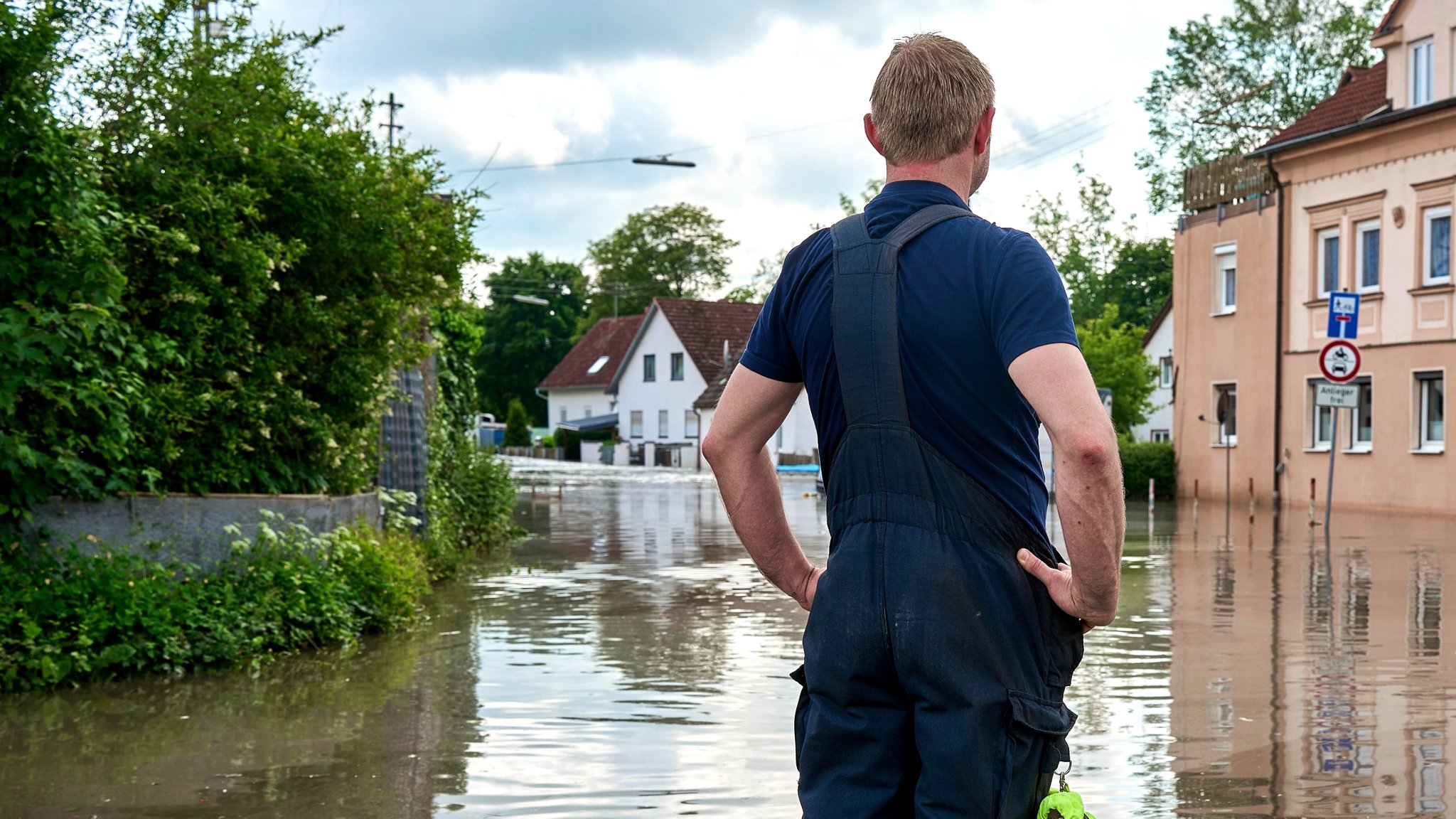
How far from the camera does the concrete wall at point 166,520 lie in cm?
864

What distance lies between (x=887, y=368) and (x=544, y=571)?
13651mm

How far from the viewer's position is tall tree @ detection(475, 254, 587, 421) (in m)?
106

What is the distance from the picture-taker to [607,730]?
7.44 meters

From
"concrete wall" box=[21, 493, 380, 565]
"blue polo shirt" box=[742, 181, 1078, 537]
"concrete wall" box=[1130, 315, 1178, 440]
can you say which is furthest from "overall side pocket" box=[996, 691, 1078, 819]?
"concrete wall" box=[1130, 315, 1178, 440]

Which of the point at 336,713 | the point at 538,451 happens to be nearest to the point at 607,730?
the point at 336,713

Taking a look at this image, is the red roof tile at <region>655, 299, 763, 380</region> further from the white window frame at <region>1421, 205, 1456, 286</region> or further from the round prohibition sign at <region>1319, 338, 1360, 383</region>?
the round prohibition sign at <region>1319, 338, 1360, 383</region>

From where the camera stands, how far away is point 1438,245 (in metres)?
28.0

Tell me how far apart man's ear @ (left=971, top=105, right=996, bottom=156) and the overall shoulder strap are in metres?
0.20

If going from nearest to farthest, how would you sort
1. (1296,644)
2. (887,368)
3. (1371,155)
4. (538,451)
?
1. (887,368)
2. (1296,644)
3. (1371,155)
4. (538,451)

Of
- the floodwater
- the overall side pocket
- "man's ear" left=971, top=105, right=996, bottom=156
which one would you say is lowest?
the floodwater

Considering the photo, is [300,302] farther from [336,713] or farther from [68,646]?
[336,713]

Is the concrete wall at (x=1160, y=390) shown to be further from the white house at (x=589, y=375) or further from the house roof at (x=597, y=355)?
the house roof at (x=597, y=355)

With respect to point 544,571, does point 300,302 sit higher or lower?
higher

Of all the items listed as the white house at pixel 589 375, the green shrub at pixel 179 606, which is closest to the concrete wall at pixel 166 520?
the green shrub at pixel 179 606
